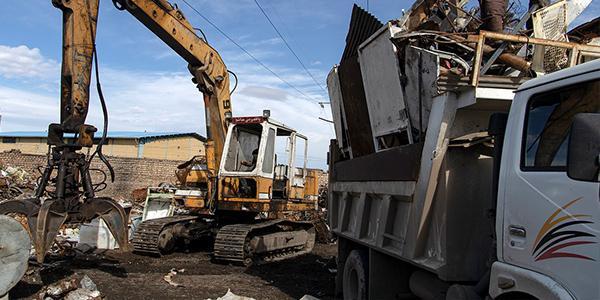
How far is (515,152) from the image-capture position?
318 centimetres

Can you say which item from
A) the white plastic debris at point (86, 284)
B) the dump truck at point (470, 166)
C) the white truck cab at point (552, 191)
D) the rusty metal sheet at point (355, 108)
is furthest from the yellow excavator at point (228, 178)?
the white truck cab at point (552, 191)

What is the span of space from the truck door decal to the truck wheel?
298cm

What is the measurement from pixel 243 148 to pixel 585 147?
902 centimetres

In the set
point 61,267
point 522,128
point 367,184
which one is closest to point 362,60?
point 367,184

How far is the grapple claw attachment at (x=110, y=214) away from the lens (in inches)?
259

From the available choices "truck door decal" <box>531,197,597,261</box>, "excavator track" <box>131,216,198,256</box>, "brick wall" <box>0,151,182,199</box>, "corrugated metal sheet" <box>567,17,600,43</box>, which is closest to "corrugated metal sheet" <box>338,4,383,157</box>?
"corrugated metal sheet" <box>567,17,600,43</box>

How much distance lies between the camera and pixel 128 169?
24109 mm

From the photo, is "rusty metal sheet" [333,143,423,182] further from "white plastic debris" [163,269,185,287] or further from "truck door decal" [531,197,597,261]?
"white plastic debris" [163,269,185,287]

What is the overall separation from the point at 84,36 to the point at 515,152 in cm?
577

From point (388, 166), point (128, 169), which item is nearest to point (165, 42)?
point (388, 166)

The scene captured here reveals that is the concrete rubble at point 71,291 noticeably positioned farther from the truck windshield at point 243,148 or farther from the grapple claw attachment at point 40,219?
the truck windshield at point 243,148

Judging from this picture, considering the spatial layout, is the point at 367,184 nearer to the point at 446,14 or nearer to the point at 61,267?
the point at 446,14

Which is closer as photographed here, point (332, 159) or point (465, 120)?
point (465, 120)

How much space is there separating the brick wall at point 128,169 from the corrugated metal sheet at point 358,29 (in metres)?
18.6
